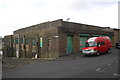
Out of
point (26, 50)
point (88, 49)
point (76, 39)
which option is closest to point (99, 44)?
point (88, 49)

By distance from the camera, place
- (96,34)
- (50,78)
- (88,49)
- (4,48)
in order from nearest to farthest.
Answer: (50,78)
(88,49)
(96,34)
(4,48)

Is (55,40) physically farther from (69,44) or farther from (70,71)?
(70,71)

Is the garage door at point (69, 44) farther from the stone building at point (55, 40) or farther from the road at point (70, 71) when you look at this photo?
the road at point (70, 71)

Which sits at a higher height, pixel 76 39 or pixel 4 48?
pixel 76 39

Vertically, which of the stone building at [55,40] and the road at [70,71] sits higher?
the stone building at [55,40]

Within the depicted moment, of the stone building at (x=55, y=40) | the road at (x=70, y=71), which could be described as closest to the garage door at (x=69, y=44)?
the stone building at (x=55, y=40)

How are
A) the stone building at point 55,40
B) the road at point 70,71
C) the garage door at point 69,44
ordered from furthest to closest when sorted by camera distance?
the garage door at point 69,44 → the stone building at point 55,40 → the road at point 70,71

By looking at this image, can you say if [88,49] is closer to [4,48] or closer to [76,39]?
[76,39]

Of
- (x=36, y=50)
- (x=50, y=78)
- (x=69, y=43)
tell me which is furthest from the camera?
(x=36, y=50)

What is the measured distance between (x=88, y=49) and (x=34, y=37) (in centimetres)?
1105

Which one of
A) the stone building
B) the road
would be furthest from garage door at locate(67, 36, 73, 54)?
the road

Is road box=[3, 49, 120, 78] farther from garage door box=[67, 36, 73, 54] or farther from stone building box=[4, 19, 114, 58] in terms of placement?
garage door box=[67, 36, 73, 54]

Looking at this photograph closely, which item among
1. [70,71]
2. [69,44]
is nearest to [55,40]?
[69,44]

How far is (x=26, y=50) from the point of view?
27.6m
